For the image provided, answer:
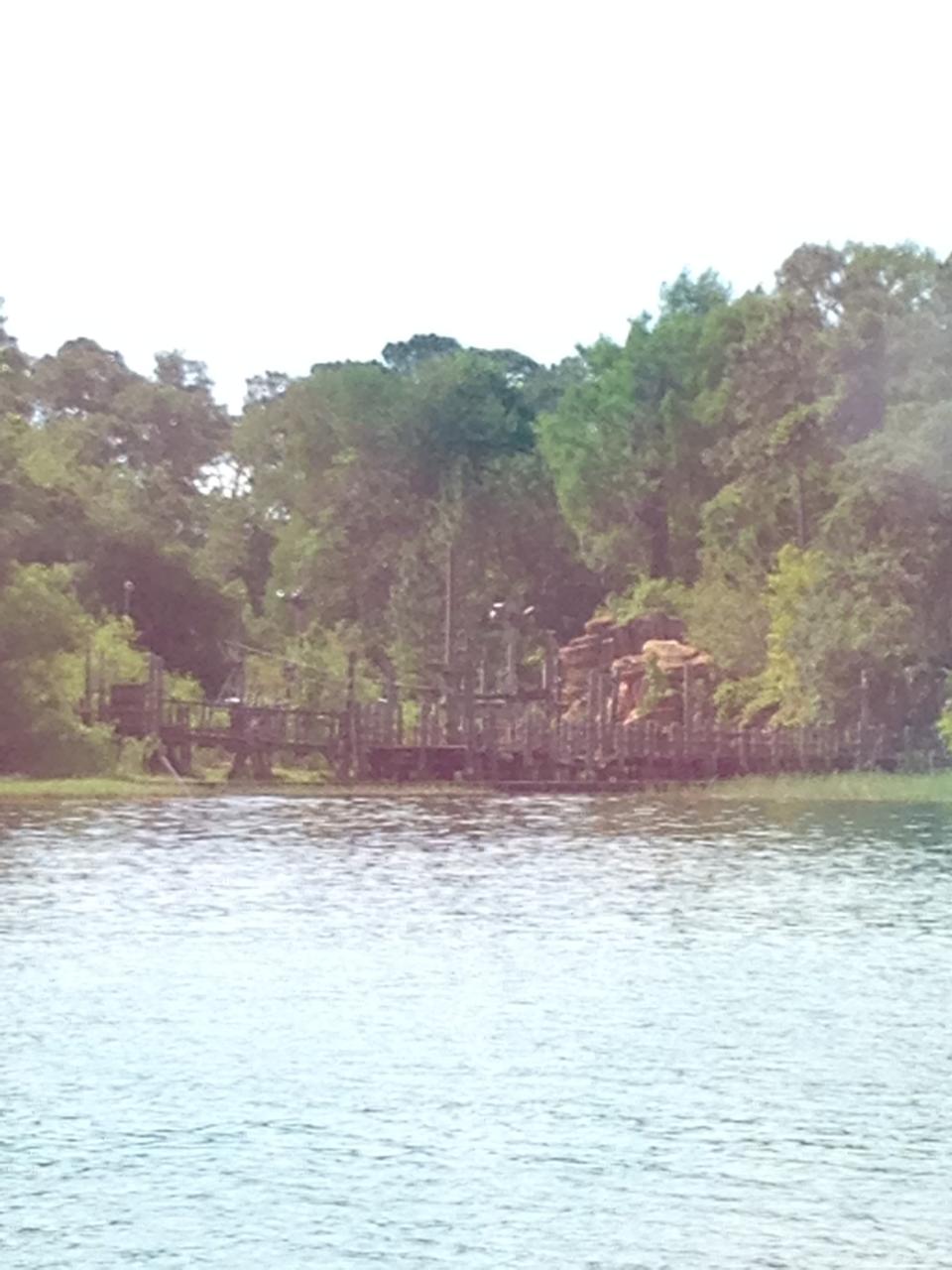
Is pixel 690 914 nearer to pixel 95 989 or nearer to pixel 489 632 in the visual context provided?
pixel 95 989

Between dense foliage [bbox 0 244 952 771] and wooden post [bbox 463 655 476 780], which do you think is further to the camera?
dense foliage [bbox 0 244 952 771]

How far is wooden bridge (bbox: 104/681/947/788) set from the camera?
222 feet

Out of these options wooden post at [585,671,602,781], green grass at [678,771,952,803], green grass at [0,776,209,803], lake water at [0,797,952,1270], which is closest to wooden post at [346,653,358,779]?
wooden post at [585,671,602,781]

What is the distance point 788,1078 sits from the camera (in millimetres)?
22094

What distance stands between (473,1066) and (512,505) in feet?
267

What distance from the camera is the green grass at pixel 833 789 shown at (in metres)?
67.1

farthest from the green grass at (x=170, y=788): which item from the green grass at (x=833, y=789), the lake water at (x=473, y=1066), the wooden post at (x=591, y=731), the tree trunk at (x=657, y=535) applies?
the tree trunk at (x=657, y=535)

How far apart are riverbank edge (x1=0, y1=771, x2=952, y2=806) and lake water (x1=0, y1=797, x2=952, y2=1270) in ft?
55.8

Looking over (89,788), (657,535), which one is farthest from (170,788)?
(657,535)

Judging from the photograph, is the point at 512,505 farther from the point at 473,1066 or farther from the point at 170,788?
the point at 473,1066

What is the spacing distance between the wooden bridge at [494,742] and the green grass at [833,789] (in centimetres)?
247

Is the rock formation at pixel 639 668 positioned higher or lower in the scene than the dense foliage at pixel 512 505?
lower

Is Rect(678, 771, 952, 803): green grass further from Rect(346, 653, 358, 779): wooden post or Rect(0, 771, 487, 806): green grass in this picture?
Rect(346, 653, 358, 779): wooden post

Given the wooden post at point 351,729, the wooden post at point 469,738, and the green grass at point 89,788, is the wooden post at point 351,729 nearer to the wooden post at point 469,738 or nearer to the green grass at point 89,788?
the wooden post at point 469,738
